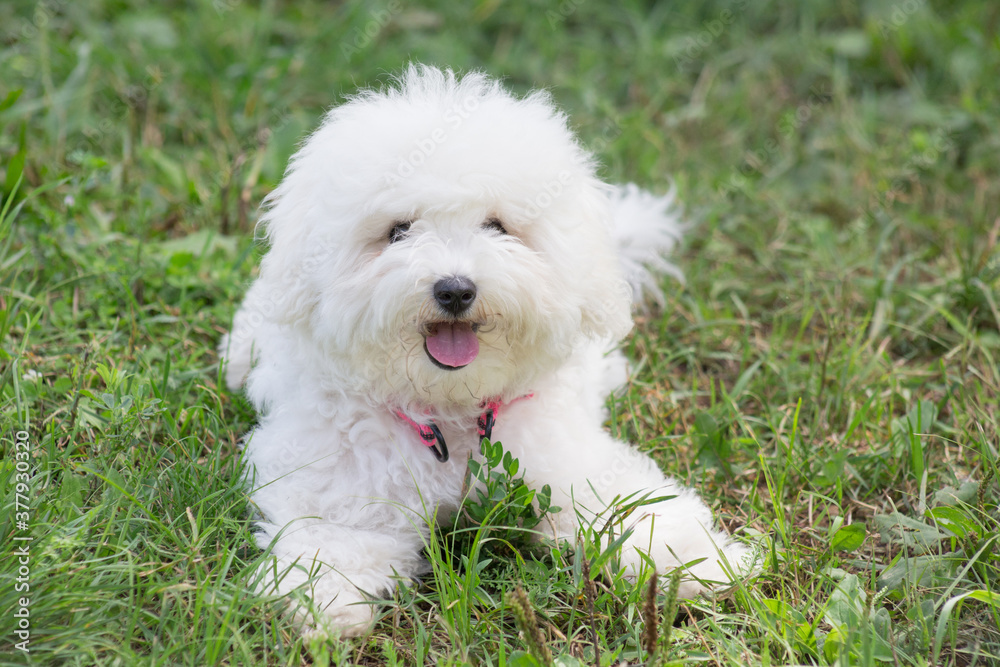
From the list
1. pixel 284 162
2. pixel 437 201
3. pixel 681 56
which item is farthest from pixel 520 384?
pixel 681 56

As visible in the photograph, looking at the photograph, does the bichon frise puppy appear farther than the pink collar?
No

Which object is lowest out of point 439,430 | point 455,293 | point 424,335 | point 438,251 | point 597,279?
point 439,430

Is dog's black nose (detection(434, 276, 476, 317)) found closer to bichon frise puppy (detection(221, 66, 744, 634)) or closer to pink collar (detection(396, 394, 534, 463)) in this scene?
bichon frise puppy (detection(221, 66, 744, 634))

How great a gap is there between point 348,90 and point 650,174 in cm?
190

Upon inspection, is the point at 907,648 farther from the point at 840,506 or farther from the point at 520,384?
the point at 520,384

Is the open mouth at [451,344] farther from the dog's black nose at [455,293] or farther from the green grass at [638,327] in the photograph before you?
the green grass at [638,327]

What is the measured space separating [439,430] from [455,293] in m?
0.48

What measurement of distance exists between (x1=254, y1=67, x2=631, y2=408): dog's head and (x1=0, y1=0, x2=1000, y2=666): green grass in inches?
20.6

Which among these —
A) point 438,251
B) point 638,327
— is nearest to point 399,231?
point 438,251

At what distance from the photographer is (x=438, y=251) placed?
231 centimetres

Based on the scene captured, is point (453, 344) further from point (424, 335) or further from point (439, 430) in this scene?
point (439, 430)

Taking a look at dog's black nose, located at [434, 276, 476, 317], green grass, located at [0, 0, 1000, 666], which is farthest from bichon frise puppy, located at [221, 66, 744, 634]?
green grass, located at [0, 0, 1000, 666]

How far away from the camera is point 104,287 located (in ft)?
11.4

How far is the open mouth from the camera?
2.36 metres
